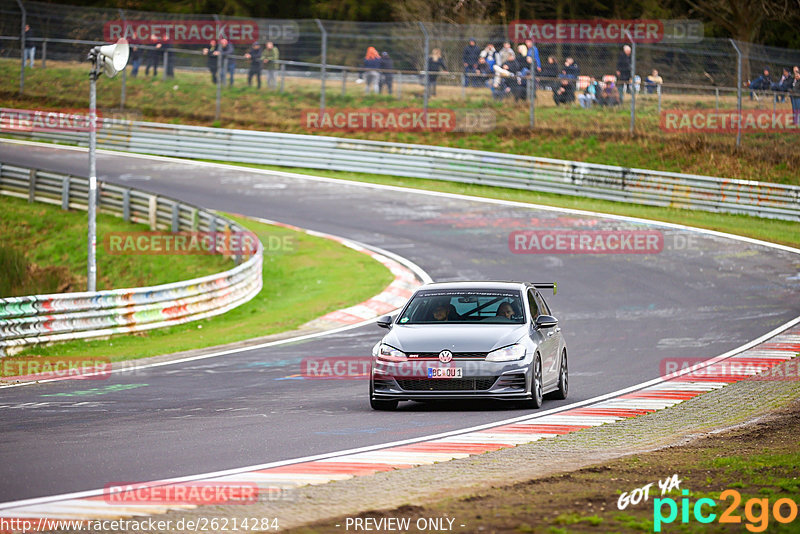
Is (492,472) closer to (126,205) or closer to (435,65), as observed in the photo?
(126,205)

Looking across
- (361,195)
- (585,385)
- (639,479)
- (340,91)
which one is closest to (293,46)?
(340,91)

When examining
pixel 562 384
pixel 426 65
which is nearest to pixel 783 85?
pixel 426 65

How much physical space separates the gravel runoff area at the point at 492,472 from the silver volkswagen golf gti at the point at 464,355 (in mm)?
1258

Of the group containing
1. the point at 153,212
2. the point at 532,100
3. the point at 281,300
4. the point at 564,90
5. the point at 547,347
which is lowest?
the point at 281,300

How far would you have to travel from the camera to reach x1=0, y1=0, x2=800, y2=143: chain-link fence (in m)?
34.3

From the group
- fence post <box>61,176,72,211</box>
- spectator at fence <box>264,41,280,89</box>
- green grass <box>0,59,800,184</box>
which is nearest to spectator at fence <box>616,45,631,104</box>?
green grass <box>0,59,800,184</box>

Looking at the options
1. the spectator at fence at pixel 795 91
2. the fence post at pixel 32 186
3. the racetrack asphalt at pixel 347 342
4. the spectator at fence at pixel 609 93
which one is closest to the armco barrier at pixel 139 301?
the racetrack asphalt at pixel 347 342

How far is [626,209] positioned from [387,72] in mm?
10442

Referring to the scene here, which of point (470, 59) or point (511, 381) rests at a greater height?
point (470, 59)

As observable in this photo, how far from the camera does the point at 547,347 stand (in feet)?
42.3

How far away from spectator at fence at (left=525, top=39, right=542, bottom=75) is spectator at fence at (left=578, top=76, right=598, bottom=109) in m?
1.68

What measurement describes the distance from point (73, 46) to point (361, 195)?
16028 millimetres

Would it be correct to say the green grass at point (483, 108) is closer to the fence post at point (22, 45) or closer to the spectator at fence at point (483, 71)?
the fence post at point (22, 45)

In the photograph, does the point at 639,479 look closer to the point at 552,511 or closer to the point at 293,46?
the point at 552,511
